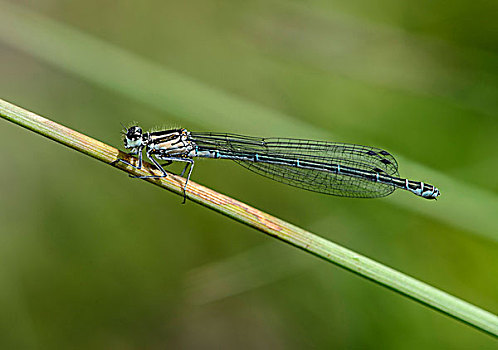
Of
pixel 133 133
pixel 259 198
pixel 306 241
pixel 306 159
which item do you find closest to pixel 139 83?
pixel 133 133

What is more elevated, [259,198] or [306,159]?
[259,198]

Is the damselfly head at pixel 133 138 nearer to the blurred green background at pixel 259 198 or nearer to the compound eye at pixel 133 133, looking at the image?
the compound eye at pixel 133 133

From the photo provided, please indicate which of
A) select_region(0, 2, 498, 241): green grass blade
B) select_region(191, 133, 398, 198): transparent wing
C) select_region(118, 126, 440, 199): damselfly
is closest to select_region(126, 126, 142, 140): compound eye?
select_region(118, 126, 440, 199): damselfly

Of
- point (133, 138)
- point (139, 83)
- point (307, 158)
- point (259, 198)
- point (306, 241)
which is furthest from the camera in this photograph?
point (259, 198)

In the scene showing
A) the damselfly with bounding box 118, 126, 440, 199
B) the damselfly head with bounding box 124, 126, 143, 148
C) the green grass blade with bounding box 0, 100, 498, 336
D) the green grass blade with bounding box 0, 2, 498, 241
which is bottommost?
the green grass blade with bounding box 0, 100, 498, 336

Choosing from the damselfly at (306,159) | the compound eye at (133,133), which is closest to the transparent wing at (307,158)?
the damselfly at (306,159)

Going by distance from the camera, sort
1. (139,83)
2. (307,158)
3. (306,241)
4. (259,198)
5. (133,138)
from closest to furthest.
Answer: (306,241), (133,138), (307,158), (139,83), (259,198)

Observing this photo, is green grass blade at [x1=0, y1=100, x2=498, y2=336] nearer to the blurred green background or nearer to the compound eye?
the compound eye

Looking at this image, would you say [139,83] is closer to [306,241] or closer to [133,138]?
[133,138]
